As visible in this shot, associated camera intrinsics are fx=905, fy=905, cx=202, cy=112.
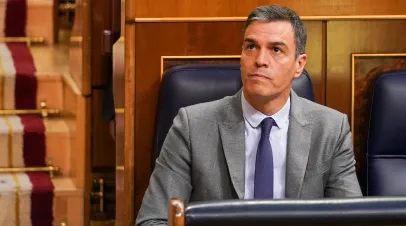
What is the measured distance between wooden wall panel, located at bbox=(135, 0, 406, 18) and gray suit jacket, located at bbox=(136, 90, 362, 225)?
0.39m

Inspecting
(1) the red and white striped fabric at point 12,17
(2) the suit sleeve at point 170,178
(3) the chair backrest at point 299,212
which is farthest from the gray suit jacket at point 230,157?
(1) the red and white striped fabric at point 12,17

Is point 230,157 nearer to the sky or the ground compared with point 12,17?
nearer to the ground

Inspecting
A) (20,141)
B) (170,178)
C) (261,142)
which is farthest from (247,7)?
(20,141)

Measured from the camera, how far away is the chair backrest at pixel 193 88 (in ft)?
6.74

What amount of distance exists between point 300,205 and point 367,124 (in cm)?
101

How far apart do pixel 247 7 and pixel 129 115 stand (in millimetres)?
397

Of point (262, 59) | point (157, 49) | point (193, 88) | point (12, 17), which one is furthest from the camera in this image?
point (12, 17)

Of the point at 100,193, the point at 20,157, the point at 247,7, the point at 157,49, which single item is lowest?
the point at 100,193

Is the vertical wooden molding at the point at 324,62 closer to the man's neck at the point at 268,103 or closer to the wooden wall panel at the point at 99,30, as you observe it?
the man's neck at the point at 268,103

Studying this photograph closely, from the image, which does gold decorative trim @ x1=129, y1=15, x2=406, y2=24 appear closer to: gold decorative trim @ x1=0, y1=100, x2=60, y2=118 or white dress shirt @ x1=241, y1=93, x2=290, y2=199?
white dress shirt @ x1=241, y1=93, x2=290, y2=199

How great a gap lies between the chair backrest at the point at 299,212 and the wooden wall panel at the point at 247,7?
1060 millimetres

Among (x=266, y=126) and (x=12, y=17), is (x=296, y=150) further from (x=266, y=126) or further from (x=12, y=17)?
(x=12, y=17)

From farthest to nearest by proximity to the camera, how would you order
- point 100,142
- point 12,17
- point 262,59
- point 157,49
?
point 12,17 < point 100,142 < point 157,49 < point 262,59

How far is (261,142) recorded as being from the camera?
6.11 ft
